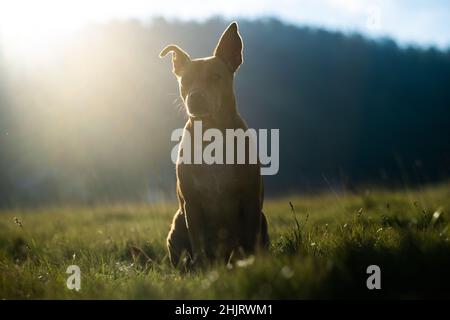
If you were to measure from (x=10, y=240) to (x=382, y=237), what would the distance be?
542 centimetres

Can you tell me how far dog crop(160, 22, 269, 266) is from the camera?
220 inches

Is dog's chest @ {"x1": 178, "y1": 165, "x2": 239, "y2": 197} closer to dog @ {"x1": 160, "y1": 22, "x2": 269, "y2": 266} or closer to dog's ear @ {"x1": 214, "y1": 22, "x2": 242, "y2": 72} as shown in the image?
dog @ {"x1": 160, "y1": 22, "x2": 269, "y2": 266}

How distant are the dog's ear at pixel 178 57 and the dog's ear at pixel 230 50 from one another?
A: 37 centimetres

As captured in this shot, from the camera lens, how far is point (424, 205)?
592 centimetres

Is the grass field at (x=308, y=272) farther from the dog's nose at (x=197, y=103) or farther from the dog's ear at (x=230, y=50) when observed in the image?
the dog's ear at (x=230, y=50)

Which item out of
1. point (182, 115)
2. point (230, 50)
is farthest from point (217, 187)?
point (182, 115)

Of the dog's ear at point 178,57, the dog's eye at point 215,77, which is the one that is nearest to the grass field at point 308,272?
the dog's eye at point 215,77

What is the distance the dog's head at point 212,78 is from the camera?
5543 millimetres

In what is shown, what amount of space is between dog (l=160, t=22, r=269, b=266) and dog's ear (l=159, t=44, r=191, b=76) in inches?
11.7

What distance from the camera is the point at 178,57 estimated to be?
620cm

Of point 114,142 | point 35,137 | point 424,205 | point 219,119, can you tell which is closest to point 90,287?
point 219,119

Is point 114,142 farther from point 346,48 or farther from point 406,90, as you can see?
point 406,90

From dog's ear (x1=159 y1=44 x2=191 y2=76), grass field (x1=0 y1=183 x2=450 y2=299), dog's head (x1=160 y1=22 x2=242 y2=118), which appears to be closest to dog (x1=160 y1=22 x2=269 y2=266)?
dog's head (x1=160 y1=22 x2=242 y2=118)

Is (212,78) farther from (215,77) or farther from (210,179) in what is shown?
(210,179)
